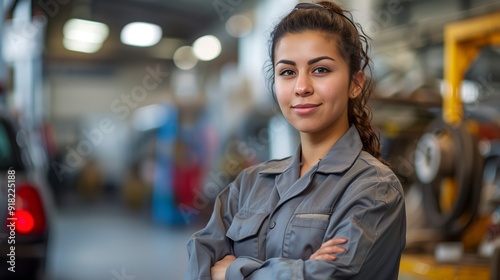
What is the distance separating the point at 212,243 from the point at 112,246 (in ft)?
13.9

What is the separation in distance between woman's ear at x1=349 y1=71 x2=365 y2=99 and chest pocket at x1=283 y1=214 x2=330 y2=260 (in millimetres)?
265

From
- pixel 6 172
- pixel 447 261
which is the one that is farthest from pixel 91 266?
pixel 447 261

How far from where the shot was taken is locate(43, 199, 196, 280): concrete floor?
4105mm

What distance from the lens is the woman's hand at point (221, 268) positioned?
1.12 meters

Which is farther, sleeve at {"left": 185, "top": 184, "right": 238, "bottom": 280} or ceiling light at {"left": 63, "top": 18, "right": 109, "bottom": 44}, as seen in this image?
ceiling light at {"left": 63, "top": 18, "right": 109, "bottom": 44}

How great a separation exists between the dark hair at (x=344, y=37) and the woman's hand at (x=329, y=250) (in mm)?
284

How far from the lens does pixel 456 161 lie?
3.72 metres

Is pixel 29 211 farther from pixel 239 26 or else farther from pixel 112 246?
pixel 239 26

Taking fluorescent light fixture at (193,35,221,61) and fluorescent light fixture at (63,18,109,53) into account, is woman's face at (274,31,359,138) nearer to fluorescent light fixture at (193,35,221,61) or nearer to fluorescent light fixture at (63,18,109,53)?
fluorescent light fixture at (63,18,109,53)

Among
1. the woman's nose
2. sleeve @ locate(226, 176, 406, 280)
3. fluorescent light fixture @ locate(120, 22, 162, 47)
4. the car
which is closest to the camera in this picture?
sleeve @ locate(226, 176, 406, 280)

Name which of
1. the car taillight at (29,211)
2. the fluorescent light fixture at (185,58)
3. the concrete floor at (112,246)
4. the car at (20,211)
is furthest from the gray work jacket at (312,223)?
the fluorescent light fixture at (185,58)

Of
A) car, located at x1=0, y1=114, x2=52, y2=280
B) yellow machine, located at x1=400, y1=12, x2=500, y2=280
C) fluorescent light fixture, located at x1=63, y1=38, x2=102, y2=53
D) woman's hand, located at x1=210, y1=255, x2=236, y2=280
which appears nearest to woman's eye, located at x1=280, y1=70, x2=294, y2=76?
woman's hand, located at x1=210, y1=255, x2=236, y2=280

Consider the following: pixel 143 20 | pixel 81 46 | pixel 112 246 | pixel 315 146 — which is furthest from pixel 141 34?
pixel 315 146

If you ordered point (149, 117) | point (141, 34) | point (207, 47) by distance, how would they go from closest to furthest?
point (149, 117), point (141, 34), point (207, 47)
